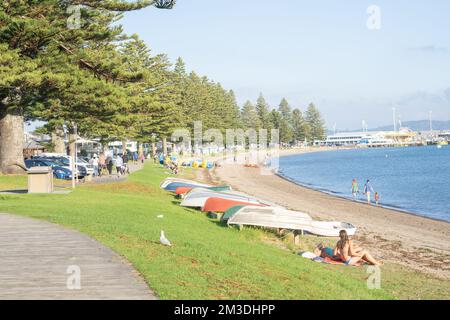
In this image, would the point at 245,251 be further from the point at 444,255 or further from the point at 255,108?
the point at 255,108

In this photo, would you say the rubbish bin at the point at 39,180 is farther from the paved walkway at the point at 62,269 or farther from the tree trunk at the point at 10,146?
the paved walkway at the point at 62,269

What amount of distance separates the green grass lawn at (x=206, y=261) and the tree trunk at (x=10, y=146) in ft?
31.0

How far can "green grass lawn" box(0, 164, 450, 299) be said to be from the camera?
828cm

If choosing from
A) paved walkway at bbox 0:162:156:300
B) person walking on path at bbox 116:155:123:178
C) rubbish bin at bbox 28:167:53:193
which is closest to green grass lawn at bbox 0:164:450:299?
paved walkway at bbox 0:162:156:300

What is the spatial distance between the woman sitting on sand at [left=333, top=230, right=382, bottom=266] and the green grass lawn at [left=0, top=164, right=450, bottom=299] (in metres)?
0.54

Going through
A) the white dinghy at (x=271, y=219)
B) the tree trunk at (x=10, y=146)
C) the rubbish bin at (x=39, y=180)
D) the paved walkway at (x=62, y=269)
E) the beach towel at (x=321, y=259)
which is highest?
the tree trunk at (x=10, y=146)

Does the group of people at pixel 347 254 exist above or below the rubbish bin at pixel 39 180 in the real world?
below

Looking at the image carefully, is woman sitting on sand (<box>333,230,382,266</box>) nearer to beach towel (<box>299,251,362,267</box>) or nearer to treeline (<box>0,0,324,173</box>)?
beach towel (<box>299,251,362,267</box>)

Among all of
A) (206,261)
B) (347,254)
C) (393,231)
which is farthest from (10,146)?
(206,261)

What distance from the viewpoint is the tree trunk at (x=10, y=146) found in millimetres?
28203

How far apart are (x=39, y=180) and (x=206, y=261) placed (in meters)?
12.9

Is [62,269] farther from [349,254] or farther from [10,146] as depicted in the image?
[10,146]

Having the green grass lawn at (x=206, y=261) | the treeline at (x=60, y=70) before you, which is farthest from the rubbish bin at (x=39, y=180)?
the treeline at (x=60, y=70)

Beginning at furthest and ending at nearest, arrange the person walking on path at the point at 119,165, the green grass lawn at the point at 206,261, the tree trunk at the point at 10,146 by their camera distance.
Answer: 1. the person walking on path at the point at 119,165
2. the tree trunk at the point at 10,146
3. the green grass lawn at the point at 206,261
